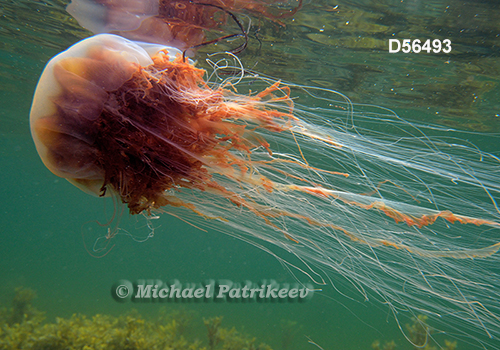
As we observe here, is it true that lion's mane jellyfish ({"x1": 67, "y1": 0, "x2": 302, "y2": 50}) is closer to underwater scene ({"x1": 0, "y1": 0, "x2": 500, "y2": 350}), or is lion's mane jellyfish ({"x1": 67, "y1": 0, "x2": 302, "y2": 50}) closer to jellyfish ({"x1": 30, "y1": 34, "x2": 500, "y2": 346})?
underwater scene ({"x1": 0, "y1": 0, "x2": 500, "y2": 350})

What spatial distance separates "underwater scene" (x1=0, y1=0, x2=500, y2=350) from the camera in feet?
6.62

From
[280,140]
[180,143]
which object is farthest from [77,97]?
[280,140]

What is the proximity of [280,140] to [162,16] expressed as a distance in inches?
102

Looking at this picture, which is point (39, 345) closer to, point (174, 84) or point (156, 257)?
point (174, 84)

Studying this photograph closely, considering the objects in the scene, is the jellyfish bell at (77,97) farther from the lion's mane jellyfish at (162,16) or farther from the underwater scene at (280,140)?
the lion's mane jellyfish at (162,16)

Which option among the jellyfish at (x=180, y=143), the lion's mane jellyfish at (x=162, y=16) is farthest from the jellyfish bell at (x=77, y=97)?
the lion's mane jellyfish at (x=162, y=16)

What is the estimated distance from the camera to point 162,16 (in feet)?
12.5

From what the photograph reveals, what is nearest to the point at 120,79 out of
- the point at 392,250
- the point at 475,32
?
the point at 392,250

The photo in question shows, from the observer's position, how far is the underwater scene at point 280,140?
6.62ft

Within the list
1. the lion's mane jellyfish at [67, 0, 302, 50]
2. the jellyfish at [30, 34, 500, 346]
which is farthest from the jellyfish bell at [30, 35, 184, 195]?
the lion's mane jellyfish at [67, 0, 302, 50]

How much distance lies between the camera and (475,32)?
550 cm

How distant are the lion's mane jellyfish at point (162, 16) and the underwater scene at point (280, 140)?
0.09 feet

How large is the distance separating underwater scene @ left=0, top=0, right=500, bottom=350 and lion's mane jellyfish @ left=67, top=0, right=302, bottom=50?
0.09ft

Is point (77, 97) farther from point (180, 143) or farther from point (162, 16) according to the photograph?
point (162, 16)
